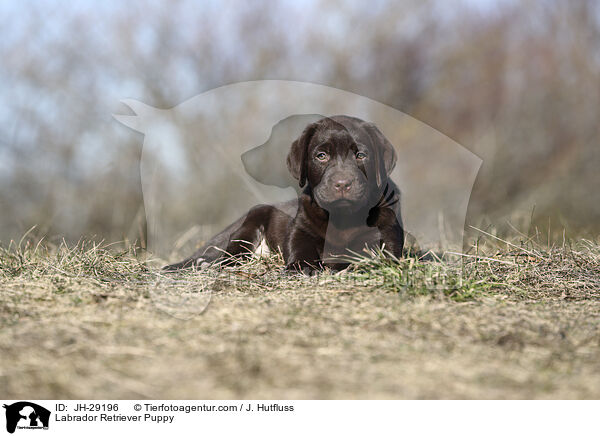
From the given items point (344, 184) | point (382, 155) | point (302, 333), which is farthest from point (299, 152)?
point (302, 333)

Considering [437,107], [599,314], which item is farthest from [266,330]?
[437,107]

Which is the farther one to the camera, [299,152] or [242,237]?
[242,237]

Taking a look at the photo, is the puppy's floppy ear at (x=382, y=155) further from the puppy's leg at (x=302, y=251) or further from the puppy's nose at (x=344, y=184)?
the puppy's leg at (x=302, y=251)

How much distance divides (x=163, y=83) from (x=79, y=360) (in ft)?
17.9

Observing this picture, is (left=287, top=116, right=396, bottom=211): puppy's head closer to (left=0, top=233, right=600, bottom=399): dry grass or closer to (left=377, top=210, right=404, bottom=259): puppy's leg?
(left=377, top=210, right=404, bottom=259): puppy's leg

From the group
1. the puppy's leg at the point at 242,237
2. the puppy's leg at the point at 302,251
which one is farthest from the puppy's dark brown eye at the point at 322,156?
the puppy's leg at the point at 242,237

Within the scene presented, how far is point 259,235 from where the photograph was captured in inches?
188

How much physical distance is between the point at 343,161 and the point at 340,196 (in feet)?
0.87

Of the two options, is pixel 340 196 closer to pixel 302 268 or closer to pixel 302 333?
pixel 302 268

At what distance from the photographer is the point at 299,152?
386 cm
